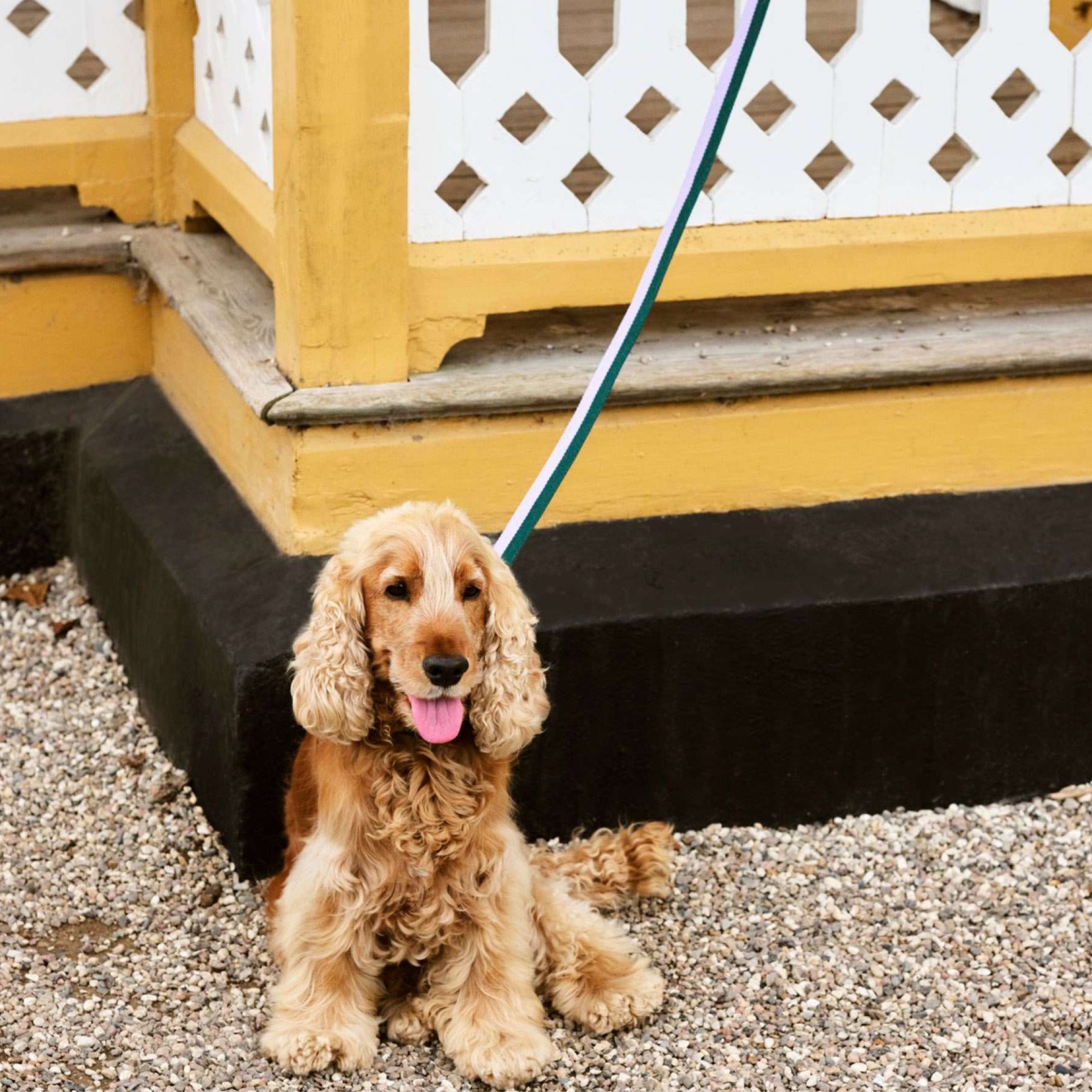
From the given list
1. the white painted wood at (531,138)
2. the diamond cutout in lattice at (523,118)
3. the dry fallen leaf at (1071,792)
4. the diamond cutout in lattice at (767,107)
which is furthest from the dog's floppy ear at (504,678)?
the diamond cutout in lattice at (767,107)

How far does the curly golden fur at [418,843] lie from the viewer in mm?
3354

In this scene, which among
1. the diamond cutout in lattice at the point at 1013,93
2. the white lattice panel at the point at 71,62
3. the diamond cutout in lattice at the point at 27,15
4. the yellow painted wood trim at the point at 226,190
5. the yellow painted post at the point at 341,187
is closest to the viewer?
the yellow painted post at the point at 341,187

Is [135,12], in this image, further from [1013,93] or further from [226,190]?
[1013,93]

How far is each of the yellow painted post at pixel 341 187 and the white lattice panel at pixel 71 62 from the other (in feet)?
4.50

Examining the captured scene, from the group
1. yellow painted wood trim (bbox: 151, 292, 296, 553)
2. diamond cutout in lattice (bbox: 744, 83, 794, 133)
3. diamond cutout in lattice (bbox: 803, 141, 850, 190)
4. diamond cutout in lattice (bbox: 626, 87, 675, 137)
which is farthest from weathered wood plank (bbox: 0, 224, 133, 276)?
diamond cutout in lattice (bbox: 744, 83, 794, 133)

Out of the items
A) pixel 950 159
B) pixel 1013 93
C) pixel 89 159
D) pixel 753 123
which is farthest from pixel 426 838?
pixel 1013 93

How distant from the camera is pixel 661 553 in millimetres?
4414

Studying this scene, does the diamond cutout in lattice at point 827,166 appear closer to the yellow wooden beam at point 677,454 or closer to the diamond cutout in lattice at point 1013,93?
the diamond cutout in lattice at point 1013,93

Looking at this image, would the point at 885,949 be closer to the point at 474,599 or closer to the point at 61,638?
the point at 474,599

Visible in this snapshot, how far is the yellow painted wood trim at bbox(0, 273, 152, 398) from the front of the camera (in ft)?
17.3

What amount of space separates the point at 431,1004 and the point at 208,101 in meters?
2.70

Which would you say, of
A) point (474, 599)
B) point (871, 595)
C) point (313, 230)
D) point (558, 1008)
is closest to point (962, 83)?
point (871, 595)

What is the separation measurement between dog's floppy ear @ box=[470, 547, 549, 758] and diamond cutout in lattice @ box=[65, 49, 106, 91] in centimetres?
289

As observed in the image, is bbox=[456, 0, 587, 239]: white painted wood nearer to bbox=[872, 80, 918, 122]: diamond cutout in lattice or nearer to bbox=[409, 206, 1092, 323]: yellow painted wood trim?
bbox=[409, 206, 1092, 323]: yellow painted wood trim
